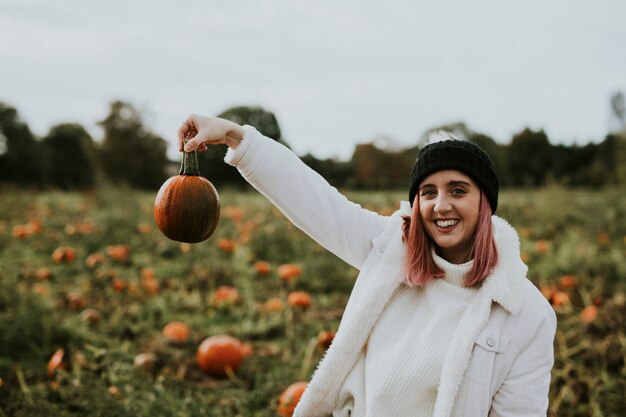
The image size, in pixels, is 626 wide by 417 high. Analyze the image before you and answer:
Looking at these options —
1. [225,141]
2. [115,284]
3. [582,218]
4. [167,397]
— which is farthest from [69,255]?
[582,218]

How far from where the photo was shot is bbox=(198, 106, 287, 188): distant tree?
35.2 metres

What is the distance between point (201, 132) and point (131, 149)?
43.1 metres

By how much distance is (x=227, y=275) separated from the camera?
6.48 metres

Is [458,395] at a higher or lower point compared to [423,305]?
lower

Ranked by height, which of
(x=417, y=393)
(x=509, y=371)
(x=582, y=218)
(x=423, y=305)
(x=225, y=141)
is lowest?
(x=417, y=393)

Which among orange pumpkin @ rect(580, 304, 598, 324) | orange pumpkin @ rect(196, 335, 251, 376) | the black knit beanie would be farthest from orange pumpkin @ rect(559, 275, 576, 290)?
the black knit beanie

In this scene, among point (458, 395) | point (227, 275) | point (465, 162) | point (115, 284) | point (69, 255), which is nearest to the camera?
point (458, 395)

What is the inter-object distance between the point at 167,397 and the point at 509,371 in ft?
6.50

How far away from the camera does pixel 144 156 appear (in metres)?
42.9

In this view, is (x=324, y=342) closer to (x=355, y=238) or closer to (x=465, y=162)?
(x=355, y=238)

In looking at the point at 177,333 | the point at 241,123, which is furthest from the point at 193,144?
the point at 241,123

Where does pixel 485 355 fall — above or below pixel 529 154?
below

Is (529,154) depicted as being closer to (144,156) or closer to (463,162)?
(144,156)

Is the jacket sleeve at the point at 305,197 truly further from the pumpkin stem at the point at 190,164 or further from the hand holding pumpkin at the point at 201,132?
the pumpkin stem at the point at 190,164
